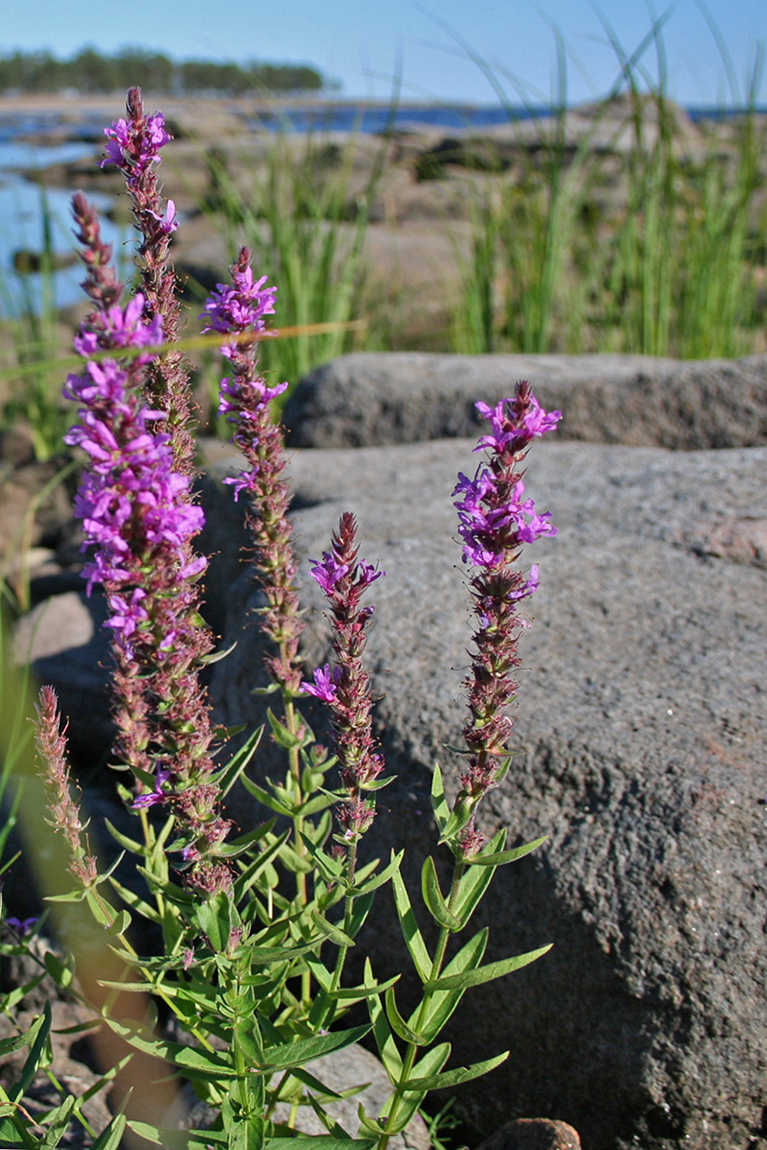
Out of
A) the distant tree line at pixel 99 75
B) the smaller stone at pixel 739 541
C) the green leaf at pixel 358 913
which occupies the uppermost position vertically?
the distant tree line at pixel 99 75

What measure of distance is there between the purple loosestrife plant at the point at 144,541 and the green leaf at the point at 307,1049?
38cm

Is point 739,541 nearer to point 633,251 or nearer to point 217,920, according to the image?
point 217,920

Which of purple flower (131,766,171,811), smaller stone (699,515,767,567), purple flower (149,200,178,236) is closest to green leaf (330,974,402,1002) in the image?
purple flower (131,766,171,811)

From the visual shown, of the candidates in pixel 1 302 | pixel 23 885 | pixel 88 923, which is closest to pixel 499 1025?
pixel 88 923

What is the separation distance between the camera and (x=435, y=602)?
347cm

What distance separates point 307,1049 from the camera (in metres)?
2.06

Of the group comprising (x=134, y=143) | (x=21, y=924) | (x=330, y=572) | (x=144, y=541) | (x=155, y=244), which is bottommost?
(x=21, y=924)

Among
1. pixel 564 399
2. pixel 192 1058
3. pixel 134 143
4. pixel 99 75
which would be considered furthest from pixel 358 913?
pixel 99 75

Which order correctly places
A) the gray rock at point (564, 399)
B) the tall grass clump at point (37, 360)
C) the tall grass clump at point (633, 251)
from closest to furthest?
1. the gray rock at point (564, 399)
2. the tall grass clump at point (633, 251)
3. the tall grass clump at point (37, 360)

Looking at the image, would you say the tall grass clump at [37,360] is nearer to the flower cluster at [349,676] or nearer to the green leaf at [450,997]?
the flower cluster at [349,676]

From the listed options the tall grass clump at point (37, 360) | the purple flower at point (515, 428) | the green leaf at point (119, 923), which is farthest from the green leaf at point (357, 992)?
the tall grass clump at point (37, 360)

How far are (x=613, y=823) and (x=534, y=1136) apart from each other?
816 mm

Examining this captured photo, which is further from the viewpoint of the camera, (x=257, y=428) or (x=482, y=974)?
(x=257, y=428)

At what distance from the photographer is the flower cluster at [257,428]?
2104mm
